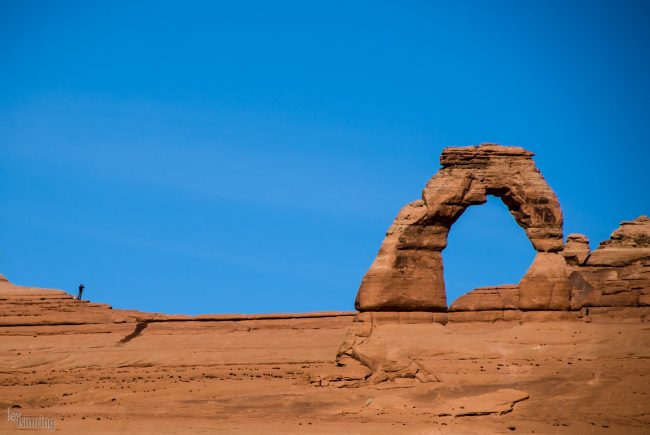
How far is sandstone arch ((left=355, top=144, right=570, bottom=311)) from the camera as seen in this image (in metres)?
47.2

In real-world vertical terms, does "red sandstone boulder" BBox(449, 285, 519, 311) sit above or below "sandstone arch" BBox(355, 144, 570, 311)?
below

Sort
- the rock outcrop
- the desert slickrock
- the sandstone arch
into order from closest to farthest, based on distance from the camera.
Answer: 1. the desert slickrock
2. the rock outcrop
3. the sandstone arch

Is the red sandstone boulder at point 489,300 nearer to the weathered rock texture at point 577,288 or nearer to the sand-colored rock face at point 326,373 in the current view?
the weathered rock texture at point 577,288

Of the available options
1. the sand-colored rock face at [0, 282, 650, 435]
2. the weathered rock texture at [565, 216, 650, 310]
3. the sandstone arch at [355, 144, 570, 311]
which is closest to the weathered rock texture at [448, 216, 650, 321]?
the weathered rock texture at [565, 216, 650, 310]

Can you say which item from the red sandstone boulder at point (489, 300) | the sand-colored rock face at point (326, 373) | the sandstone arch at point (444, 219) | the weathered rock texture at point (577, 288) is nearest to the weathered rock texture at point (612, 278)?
the weathered rock texture at point (577, 288)

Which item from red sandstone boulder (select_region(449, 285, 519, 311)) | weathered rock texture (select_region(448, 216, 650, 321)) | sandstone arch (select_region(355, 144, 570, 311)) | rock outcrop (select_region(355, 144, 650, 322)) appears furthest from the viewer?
red sandstone boulder (select_region(449, 285, 519, 311))

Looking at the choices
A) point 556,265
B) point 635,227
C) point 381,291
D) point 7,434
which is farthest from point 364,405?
point 635,227

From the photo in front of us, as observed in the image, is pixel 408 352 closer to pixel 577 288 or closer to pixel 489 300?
pixel 489 300

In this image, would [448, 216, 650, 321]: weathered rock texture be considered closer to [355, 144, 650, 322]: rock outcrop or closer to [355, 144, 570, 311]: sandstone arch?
[355, 144, 650, 322]: rock outcrop

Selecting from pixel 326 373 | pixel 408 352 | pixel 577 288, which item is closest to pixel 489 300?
pixel 577 288

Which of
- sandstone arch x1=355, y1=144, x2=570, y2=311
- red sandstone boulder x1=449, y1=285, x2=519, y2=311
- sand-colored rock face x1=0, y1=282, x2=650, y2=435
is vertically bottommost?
sand-colored rock face x1=0, y1=282, x2=650, y2=435

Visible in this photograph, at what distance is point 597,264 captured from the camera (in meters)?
48.0

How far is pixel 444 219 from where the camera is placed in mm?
48000

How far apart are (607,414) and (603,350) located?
3.40 meters
